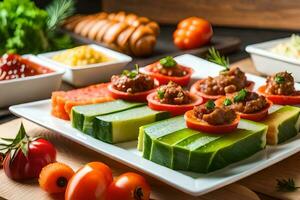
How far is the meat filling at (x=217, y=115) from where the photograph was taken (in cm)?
259

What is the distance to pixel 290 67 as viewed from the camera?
3764 mm

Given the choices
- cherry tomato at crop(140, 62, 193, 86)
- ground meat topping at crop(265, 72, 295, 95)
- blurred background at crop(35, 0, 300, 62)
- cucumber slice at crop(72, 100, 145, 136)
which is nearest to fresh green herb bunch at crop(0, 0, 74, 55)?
blurred background at crop(35, 0, 300, 62)

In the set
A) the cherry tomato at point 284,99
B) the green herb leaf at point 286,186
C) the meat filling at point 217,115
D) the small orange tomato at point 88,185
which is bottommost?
the green herb leaf at point 286,186

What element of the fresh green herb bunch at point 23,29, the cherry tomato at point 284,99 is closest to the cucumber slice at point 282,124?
the cherry tomato at point 284,99

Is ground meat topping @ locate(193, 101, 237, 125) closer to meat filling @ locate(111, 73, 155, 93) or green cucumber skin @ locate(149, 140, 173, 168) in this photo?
green cucumber skin @ locate(149, 140, 173, 168)

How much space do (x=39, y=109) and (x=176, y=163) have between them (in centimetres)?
98

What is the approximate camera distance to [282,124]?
277cm

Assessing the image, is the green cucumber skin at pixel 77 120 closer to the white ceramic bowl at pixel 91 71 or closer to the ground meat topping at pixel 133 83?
the ground meat topping at pixel 133 83

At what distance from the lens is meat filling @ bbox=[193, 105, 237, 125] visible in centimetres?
259

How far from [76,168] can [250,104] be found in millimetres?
770

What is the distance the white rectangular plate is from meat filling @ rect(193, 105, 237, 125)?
17cm

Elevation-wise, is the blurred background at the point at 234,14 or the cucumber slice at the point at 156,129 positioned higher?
the cucumber slice at the point at 156,129

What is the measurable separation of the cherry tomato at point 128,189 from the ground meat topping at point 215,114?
1.35 ft

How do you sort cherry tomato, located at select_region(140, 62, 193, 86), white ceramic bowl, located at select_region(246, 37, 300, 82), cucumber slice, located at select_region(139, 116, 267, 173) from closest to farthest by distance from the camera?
cucumber slice, located at select_region(139, 116, 267, 173)
cherry tomato, located at select_region(140, 62, 193, 86)
white ceramic bowl, located at select_region(246, 37, 300, 82)
